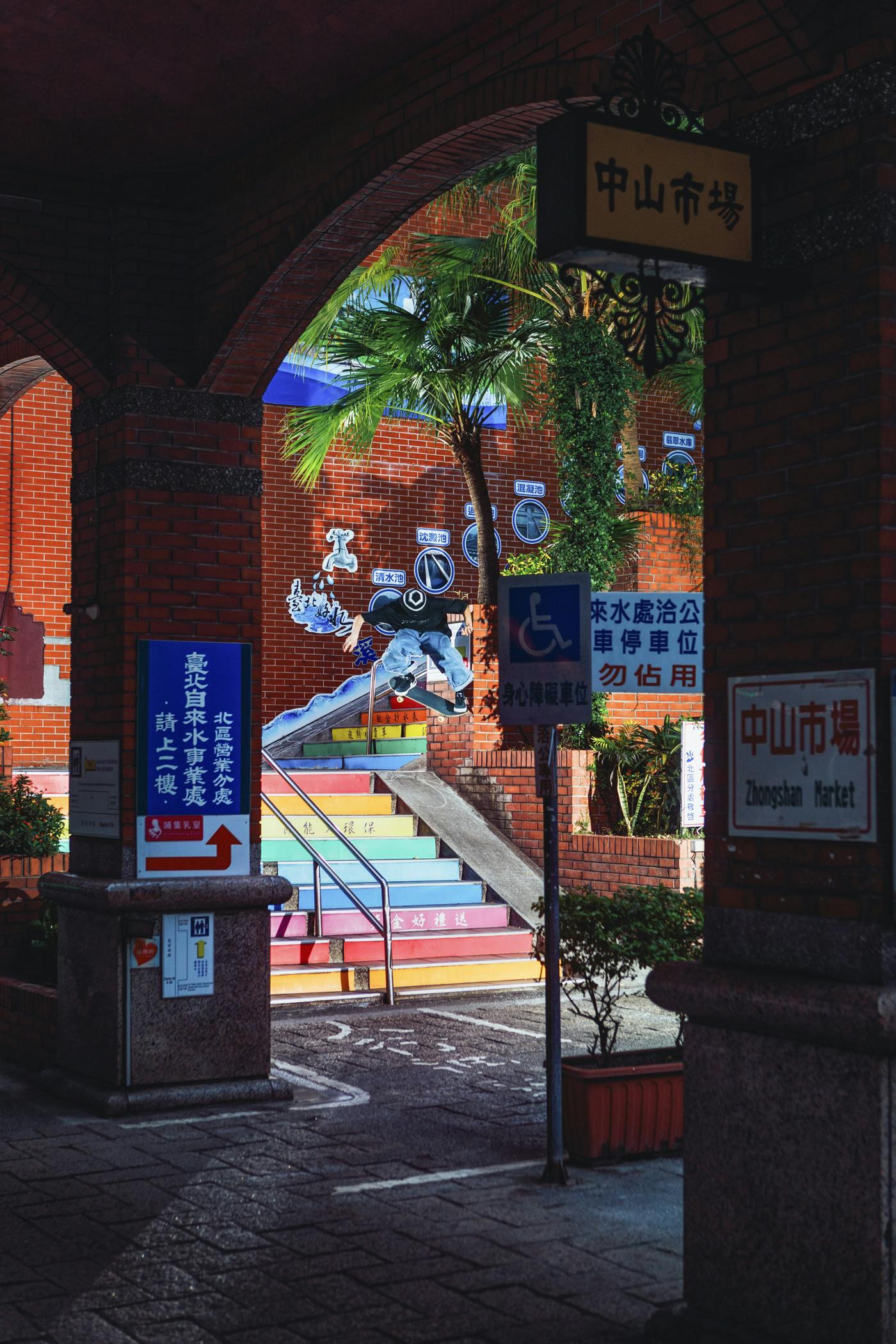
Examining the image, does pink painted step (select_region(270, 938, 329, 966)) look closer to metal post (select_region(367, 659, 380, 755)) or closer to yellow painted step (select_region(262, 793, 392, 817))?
yellow painted step (select_region(262, 793, 392, 817))

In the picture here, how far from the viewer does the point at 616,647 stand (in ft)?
24.9

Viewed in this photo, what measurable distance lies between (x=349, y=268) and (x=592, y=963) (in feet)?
11.5

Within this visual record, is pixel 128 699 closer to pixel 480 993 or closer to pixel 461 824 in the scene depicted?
pixel 480 993

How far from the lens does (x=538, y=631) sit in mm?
6305

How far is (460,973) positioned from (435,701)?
14.5 feet

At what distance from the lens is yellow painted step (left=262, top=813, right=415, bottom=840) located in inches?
507

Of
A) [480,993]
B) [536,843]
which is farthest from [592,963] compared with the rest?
[536,843]

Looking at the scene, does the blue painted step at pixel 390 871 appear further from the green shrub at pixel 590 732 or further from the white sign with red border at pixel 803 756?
the white sign with red border at pixel 803 756

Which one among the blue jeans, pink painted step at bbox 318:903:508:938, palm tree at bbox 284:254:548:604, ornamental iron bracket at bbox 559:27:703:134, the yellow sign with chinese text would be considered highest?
palm tree at bbox 284:254:548:604

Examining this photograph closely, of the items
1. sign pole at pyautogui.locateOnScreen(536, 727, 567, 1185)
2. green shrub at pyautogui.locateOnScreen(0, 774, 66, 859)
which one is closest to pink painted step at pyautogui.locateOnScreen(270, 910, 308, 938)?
green shrub at pyautogui.locateOnScreen(0, 774, 66, 859)

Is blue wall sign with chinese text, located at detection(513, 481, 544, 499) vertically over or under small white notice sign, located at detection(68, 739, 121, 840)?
over

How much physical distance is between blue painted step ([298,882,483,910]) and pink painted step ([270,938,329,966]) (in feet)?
2.13

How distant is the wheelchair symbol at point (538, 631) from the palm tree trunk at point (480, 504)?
912 cm

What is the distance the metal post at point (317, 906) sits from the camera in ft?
36.3
